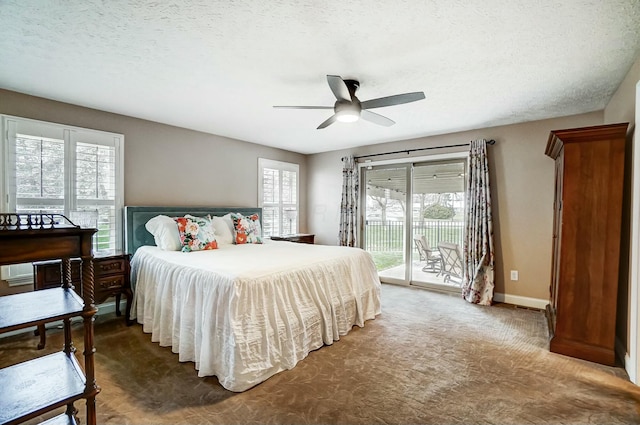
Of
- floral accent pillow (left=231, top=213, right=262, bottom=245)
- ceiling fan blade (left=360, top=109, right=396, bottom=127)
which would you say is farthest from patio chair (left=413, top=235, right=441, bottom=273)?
floral accent pillow (left=231, top=213, right=262, bottom=245)

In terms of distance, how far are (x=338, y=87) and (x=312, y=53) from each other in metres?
0.31

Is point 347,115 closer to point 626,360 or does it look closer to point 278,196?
point 626,360

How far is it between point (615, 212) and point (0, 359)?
520cm

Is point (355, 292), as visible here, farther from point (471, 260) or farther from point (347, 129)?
point (347, 129)

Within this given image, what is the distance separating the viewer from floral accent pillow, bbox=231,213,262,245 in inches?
159

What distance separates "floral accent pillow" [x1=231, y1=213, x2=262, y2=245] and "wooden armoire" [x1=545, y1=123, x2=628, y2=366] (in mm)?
3407

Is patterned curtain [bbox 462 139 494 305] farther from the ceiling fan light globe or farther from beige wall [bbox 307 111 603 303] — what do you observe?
the ceiling fan light globe

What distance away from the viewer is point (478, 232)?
4102 millimetres

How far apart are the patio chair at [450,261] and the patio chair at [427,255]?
9 cm

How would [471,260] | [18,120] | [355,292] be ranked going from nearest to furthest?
[18,120], [355,292], [471,260]

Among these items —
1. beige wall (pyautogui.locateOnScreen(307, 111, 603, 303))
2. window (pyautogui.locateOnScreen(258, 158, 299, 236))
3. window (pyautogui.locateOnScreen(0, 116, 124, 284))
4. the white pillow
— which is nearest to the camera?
window (pyautogui.locateOnScreen(0, 116, 124, 284))

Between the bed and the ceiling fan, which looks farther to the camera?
the ceiling fan

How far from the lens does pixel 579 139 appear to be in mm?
2498

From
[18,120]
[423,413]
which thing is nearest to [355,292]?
[423,413]
